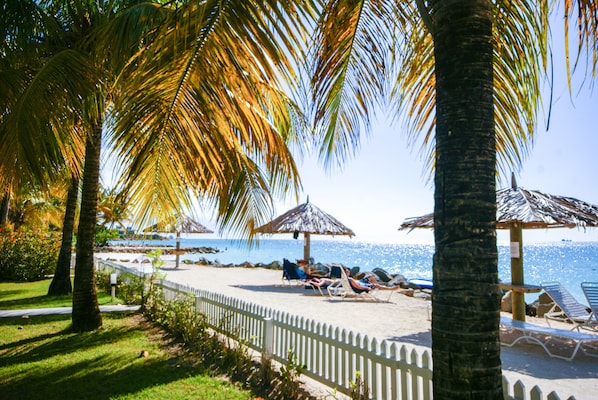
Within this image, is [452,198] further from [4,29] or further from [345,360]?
[4,29]

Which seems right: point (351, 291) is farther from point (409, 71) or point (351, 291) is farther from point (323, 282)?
point (409, 71)

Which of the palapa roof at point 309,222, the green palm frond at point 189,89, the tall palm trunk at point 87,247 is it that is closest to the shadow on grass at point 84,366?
the tall palm trunk at point 87,247

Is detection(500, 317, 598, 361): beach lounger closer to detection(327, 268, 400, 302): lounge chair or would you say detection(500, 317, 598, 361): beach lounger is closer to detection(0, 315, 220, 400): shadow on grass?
detection(327, 268, 400, 302): lounge chair

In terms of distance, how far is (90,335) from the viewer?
6.80 metres

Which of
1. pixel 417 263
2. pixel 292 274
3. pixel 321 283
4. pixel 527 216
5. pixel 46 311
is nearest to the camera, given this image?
pixel 527 216

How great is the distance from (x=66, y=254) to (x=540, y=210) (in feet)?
39.1

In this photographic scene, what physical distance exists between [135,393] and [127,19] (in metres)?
4.19

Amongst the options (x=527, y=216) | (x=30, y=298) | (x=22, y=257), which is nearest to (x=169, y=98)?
(x=527, y=216)

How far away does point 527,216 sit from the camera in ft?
24.7

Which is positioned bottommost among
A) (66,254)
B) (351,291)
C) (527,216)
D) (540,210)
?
(351,291)

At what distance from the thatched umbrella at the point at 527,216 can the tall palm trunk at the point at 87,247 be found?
7.32m

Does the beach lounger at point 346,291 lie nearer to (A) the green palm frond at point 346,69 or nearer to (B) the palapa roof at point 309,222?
(B) the palapa roof at point 309,222

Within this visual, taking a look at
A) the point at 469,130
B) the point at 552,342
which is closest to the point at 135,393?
the point at 469,130

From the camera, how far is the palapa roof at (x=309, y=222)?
15.5m
